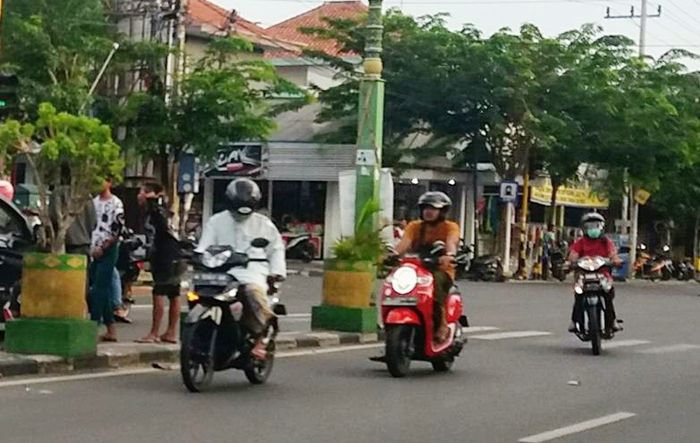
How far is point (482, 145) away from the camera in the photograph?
4094cm

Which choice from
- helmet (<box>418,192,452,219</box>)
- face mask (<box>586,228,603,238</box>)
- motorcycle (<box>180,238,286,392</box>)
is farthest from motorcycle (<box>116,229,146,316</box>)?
motorcycle (<box>180,238,286,392</box>)

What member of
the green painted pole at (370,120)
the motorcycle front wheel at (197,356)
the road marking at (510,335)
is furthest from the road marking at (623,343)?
the motorcycle front wheel at (197,356)

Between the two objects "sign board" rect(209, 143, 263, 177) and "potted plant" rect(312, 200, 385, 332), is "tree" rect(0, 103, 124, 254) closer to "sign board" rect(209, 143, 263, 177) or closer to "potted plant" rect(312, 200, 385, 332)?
"potted plant" rect(312, 200, 385, 332)

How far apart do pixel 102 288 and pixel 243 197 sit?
3.14 m

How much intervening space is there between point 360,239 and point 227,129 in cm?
1380

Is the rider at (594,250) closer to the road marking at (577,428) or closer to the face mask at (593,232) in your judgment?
the face mask at (593,232)

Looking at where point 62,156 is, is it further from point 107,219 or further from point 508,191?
point 508,191

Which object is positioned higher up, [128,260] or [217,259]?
[217,259]

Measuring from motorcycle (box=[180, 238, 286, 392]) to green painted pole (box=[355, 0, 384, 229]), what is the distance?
6147 mm

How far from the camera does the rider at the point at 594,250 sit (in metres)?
16.6

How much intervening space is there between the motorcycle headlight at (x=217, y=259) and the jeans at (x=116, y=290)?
3.27 meters

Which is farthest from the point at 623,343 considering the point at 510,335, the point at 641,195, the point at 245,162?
the point at 641,195

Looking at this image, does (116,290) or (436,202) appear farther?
(116,290)

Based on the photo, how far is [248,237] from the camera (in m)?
11.6
